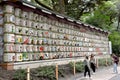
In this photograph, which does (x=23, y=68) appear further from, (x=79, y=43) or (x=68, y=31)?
(x=79, y=43)

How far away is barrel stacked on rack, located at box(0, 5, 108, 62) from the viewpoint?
1266 centimetres

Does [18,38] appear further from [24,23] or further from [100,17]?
[100,17]

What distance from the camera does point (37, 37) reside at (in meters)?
15.1

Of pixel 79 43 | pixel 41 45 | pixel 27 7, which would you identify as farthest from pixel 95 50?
pixel 27 7

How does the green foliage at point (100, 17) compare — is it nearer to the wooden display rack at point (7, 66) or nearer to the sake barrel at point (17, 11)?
the sake barrel at point (17, 11)

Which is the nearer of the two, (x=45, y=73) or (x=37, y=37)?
(x=45, y=73)

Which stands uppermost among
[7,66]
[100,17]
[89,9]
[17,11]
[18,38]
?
[89,9]

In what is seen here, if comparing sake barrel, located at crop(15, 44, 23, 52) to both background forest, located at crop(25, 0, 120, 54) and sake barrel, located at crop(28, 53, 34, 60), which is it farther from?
background forest, located at crop(25, 0, 120, 54)

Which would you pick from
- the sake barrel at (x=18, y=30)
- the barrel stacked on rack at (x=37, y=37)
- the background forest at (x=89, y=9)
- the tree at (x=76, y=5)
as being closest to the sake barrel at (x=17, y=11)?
the barrel stacked on rack at (x=37, y=37)

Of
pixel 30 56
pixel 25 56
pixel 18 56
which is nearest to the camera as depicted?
pixel 18 56

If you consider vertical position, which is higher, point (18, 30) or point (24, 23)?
point (24, 23)

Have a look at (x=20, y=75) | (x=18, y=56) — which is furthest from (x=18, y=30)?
(x=20, y=75)

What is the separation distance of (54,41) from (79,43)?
5.21 m

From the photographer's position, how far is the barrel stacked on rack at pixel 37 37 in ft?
41.5
